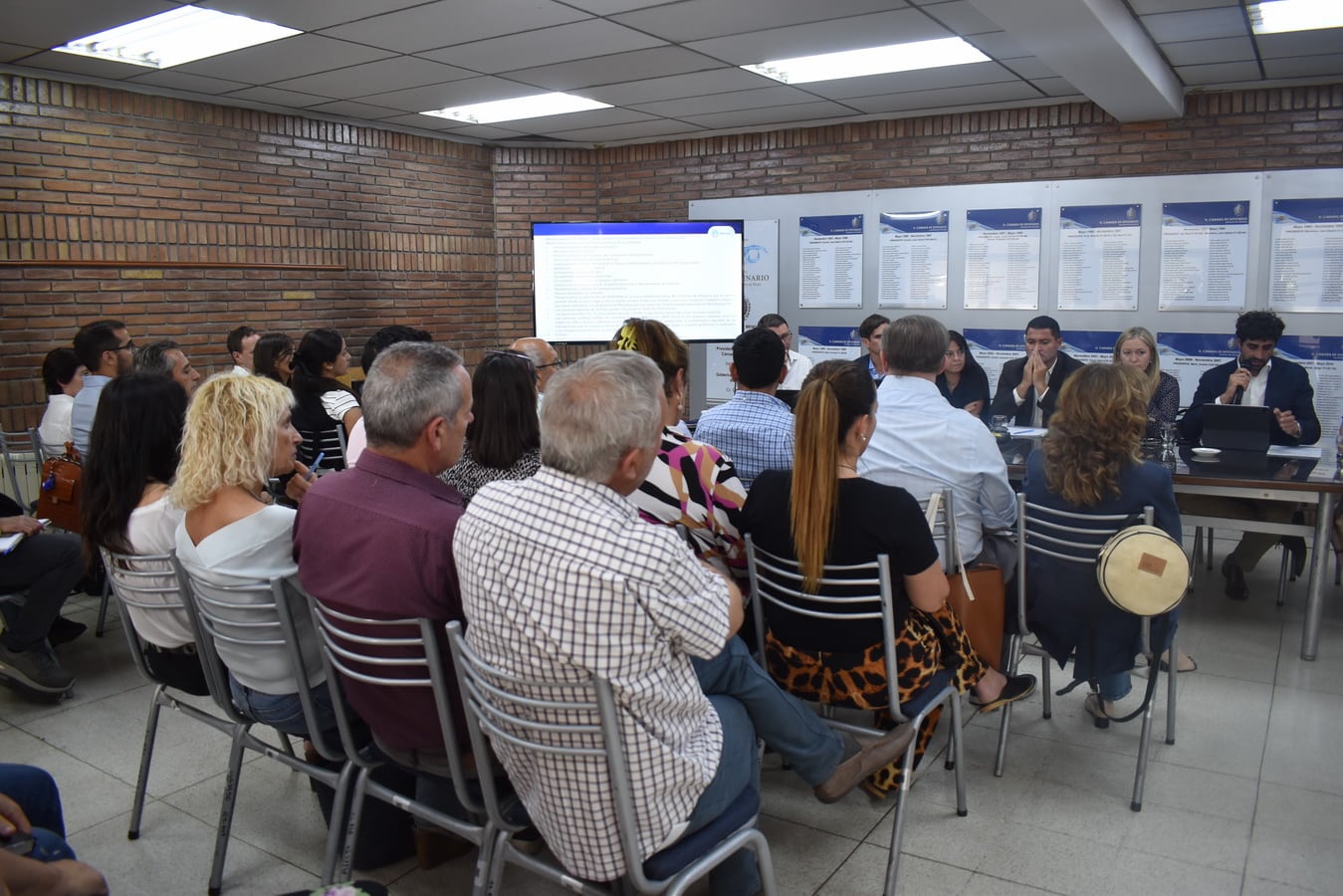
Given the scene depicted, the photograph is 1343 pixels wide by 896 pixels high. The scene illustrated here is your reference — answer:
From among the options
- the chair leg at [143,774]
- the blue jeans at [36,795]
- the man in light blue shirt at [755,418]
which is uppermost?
the man in light blue shirt at [755,418]

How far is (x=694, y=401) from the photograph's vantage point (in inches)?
333

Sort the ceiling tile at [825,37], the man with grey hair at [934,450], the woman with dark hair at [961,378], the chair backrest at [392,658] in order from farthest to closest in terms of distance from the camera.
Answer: the woman with dark hair at [961,378] < the ceiling tile at [825,37] < the man with grey hair at [934,450] < the chair backrest at [392,658]

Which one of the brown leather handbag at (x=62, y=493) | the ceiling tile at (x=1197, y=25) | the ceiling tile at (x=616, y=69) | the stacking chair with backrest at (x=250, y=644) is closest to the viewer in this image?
the stacking chair with backrest at (x=250, y=644)

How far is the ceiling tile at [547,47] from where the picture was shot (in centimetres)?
488

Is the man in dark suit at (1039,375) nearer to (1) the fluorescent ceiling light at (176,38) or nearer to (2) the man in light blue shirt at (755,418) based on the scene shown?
(2) the man in light blue shirt at (755,418)

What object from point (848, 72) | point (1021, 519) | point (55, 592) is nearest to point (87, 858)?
point (55, 592)

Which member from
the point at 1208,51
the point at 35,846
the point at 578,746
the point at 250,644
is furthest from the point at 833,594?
the point at 1208,51

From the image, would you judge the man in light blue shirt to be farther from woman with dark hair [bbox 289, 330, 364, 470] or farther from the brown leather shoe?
woman with dark hair [bbox 289, 330, 364, 470]

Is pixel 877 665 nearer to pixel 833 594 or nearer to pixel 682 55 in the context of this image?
pixel 833 594

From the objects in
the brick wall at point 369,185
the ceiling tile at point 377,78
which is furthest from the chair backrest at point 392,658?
the brick wall at point 369,185

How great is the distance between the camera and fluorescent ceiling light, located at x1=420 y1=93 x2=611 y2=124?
22.0 ft

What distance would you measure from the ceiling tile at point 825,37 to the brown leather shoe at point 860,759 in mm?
3538

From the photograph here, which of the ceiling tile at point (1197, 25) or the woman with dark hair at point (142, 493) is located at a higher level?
the ceiling tile at point (1197, 25)

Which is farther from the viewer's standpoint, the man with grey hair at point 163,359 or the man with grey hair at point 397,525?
the man with grey hair at point 163,359
